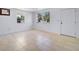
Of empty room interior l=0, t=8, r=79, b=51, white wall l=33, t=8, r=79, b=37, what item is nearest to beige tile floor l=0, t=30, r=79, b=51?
empty room interior l=0, t=8, r=79, b=51

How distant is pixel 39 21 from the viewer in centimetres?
217

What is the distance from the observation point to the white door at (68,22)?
2016 mm

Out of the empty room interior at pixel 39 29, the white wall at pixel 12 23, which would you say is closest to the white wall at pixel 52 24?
the empty room interior at pixel 39 29

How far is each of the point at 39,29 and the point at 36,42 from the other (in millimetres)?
272

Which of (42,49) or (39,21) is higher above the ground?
(39,21)

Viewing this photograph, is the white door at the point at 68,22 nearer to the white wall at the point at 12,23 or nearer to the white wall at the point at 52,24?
the white wall at the point at 52,24

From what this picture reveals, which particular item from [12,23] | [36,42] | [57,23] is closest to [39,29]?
[36,42]

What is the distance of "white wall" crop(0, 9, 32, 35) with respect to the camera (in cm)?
202

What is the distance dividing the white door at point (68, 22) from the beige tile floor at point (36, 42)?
0.39 ft

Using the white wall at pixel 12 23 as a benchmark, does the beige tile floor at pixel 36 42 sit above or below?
below
